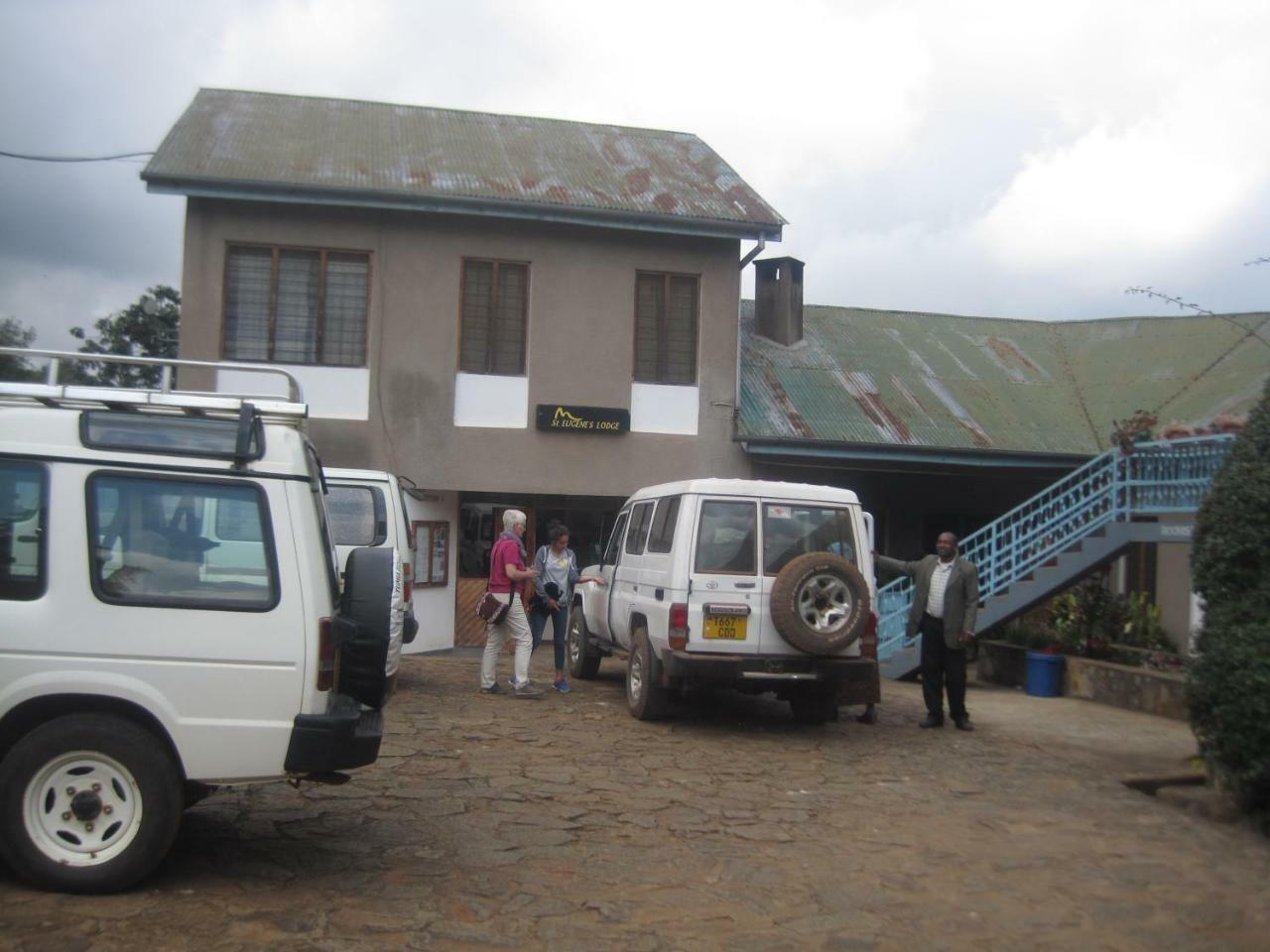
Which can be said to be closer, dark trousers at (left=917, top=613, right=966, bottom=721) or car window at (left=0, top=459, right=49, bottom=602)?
car window at (left=0, top=459, right=49, bottom=602)

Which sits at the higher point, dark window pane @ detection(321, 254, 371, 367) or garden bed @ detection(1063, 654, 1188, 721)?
dark window pane @ detection(321, 254, 371, 367)

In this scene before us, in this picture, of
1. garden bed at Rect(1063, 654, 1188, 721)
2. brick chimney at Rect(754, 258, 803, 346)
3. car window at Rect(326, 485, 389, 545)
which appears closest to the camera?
car window at Rect(326, 485, 389, 545)

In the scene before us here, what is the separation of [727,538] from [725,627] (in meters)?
0.76

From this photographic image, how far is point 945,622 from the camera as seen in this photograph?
35.1 ft

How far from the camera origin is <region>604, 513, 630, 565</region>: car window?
40.7 ft

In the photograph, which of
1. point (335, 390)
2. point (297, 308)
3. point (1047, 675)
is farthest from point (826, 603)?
point (297, 308)

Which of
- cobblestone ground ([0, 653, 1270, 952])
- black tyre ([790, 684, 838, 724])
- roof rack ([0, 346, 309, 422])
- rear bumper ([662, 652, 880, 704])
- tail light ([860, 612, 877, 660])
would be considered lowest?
cobblestone ground ([0, 653, 1270, 952])

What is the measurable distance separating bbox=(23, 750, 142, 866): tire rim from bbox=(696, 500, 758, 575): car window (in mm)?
5488

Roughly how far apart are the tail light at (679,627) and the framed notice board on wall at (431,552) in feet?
23.6

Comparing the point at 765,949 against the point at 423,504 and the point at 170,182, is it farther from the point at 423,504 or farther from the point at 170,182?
the point at 170,182

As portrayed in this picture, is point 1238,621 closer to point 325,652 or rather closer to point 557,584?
point 325,652

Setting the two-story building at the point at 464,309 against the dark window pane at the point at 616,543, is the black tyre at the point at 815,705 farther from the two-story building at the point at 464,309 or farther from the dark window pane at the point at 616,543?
the two-story building at the point at 464,309

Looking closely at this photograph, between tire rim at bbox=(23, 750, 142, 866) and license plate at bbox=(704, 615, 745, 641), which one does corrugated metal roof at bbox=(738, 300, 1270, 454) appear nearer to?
license plate at bbox=(704, 615, 745, 641)

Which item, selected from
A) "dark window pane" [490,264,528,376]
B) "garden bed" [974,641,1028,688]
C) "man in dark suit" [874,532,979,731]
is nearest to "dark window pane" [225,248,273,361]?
"dark window pane" [490,264,528,376]
